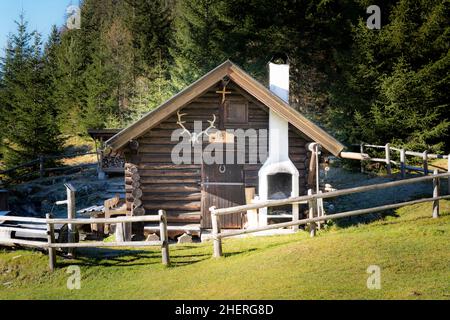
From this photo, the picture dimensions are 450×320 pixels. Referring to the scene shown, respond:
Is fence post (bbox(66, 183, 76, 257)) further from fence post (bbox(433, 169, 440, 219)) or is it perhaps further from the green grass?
fence post (bbox(433, 169, 440, 219))

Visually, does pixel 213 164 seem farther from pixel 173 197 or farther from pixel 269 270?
pixel 269 270

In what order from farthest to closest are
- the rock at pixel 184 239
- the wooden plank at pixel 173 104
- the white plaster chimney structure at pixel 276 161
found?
the white plaster chimney structure at pixel 276 161
the wooden plank at pixel 173 104
the rock at pixel 184 239

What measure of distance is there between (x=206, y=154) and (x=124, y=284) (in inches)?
244

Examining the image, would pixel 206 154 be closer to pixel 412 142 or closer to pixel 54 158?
pixel 412 142

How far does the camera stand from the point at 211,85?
45.7 ft

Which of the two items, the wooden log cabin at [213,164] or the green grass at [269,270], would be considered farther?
the wooden log cabin at [213,164]

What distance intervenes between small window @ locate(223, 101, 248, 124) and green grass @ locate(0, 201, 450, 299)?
4.40 m

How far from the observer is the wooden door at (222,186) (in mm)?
14766

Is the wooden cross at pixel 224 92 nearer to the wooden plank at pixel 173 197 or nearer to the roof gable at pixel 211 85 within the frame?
the roof gable at pixel 211 85

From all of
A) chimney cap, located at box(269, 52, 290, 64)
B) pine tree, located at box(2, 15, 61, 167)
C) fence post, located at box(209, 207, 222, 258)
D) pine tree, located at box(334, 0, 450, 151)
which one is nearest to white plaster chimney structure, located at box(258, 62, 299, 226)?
chimney cap, located at box(269, 52, 290, 64)

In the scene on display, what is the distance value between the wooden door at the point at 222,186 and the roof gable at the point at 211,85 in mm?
2317

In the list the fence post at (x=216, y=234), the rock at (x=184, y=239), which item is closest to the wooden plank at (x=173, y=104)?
the rock at (x=184, y=239)

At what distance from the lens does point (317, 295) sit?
780 cm

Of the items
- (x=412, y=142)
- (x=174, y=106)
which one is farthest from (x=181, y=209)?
(x=412, y=142)
